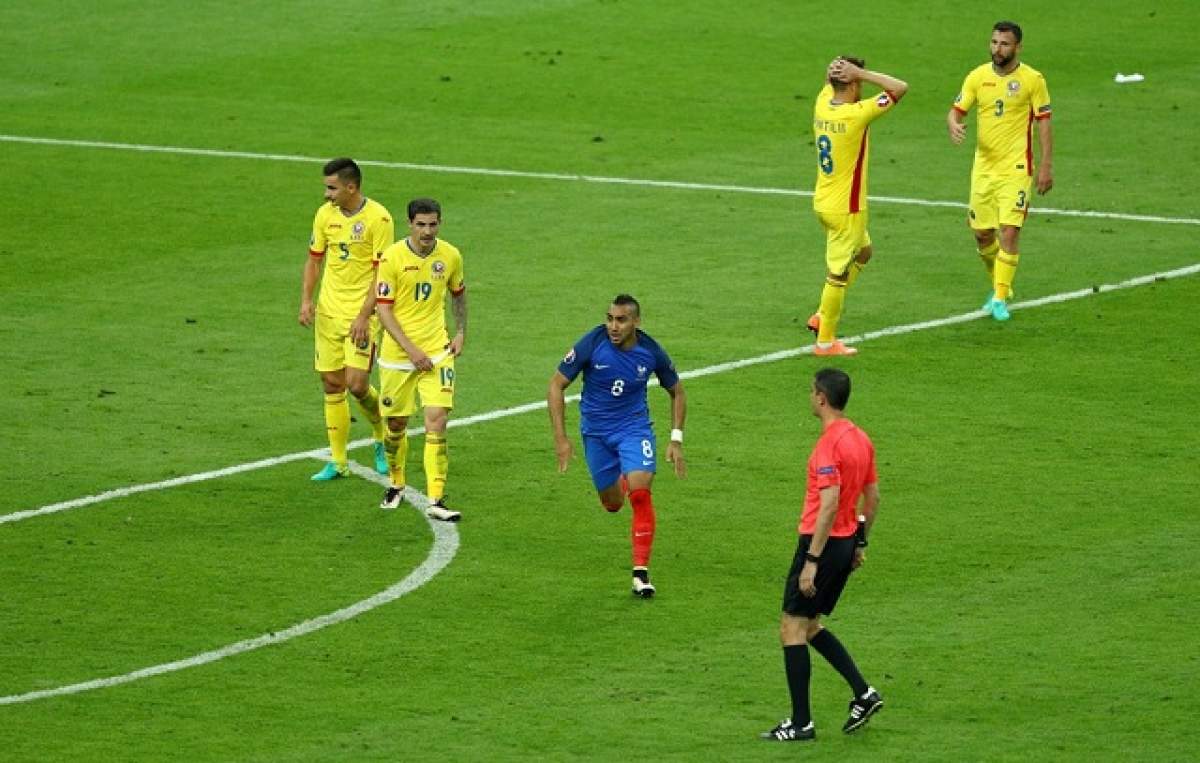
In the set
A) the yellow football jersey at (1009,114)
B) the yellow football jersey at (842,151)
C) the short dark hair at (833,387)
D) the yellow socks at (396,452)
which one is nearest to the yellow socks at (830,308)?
the yellow football jersey at (842,151)

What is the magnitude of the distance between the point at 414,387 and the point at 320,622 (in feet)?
9.98

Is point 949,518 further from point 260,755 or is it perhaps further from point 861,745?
point 260,755

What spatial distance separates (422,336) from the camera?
18000mm

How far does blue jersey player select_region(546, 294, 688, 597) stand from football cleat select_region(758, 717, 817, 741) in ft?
9.26

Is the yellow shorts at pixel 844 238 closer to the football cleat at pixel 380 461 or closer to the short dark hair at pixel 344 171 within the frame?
the football cleat at pixel 380 461

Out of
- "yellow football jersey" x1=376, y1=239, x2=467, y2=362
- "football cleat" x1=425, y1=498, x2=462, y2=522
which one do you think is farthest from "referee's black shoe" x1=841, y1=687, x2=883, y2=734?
"yellow football jersey" x1=376, y1=239, x2=467, y2=362

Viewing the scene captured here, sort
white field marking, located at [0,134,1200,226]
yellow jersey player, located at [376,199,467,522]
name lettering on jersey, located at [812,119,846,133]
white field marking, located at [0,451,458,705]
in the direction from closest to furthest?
white field marking, located at [0,451,458,705] → yellow jersey player, located at [376,199,467,522] → name lettering on jersey, located at [812,119,846,133] → white field marking, located at [0,134,1200,226]

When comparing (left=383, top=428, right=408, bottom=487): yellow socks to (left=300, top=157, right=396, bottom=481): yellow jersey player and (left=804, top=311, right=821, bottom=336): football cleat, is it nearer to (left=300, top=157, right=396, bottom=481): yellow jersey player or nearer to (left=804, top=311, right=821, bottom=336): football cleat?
(left=300, top=157, right=396, bottom=481): yellow jersey player

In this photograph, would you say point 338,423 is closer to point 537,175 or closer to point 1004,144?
point 1004,144

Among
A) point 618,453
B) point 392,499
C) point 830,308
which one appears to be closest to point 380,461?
point 392,499

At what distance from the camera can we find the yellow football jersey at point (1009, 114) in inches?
924

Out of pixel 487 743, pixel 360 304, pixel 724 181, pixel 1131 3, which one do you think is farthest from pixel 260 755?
pixel 1131 3

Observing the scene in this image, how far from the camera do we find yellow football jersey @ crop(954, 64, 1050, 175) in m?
23.5

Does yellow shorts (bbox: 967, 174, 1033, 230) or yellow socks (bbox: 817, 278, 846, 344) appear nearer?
yellow socks (bbox: 817, 278, 846, 344)
